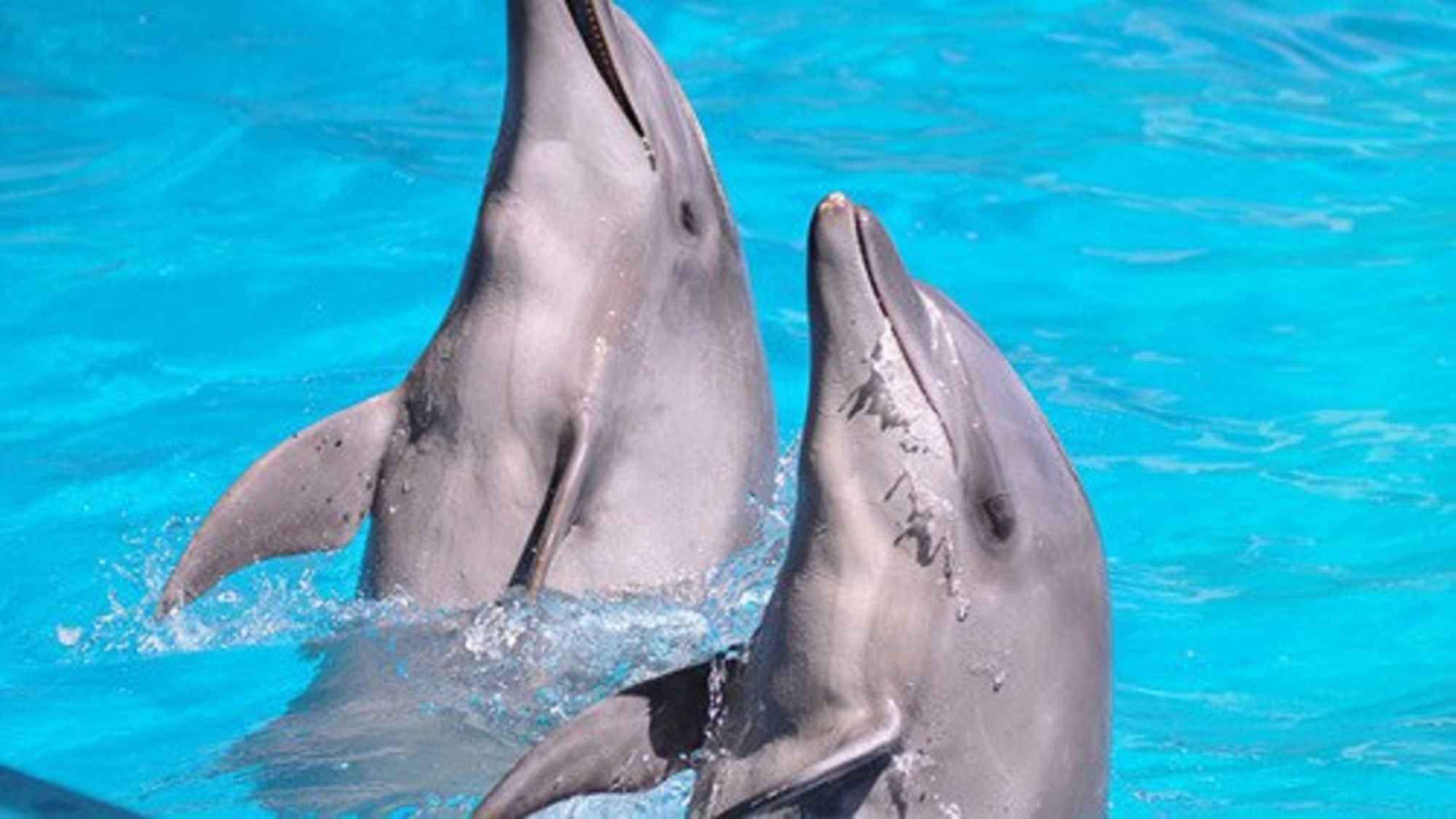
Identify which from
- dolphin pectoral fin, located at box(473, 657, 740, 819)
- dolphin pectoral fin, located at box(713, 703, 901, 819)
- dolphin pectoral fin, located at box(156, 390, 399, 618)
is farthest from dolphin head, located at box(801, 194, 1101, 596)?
dolphin pectoral fin, located at box(156, 390, 399, 618)

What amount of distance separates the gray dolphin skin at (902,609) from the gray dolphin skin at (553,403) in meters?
1.57

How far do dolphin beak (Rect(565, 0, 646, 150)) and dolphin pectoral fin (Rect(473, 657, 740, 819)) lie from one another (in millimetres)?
1965

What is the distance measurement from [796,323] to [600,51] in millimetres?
4299

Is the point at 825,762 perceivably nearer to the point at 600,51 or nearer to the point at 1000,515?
the point at 1000,515

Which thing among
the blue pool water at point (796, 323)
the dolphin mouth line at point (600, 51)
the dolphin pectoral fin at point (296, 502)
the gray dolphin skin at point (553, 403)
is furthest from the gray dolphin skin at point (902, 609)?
the dolphin mouth line at point (600, 51)

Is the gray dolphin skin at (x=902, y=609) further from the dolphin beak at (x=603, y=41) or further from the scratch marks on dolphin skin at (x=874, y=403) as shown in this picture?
the dolphin beak at (x=603, y=41)

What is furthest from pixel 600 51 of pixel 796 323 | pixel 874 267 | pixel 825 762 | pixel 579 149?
pixel 796 323

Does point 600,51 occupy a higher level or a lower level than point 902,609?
higher

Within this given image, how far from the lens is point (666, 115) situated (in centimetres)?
662

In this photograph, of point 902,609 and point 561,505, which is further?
point 561,505

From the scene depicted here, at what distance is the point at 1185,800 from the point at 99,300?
18.5ft

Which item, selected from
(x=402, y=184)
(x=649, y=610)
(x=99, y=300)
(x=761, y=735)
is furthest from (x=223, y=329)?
(x=761, y=735)

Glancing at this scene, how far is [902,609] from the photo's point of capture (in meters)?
4.68

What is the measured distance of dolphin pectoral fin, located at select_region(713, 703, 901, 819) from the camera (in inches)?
174
